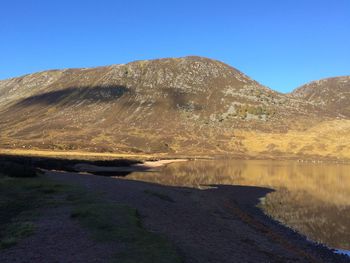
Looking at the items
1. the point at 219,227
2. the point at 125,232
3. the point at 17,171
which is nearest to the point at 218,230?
the point at 219,227

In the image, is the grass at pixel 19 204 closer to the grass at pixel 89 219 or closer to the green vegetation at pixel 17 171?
the grass at pixel 89 219

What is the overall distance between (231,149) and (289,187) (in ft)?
388

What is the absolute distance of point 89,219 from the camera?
2472cm

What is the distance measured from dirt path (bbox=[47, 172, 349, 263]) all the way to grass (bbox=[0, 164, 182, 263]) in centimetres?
139

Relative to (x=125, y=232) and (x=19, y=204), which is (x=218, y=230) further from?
(x=19, y=204)

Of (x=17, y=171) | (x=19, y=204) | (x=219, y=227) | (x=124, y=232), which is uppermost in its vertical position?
(x=17, y=171)

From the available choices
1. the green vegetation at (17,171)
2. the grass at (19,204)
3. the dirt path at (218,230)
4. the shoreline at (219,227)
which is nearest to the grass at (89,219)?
the grass at (19,204)

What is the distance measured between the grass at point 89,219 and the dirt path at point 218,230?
1.39 m

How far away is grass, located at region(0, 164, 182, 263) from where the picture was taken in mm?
18766

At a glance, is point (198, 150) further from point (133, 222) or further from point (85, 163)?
point (133, 222)

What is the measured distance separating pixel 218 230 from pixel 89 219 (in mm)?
8972

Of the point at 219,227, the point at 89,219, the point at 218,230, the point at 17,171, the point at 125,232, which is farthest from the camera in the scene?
the point at 17,171

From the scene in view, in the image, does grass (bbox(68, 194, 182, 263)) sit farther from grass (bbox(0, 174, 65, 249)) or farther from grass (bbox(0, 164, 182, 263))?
grass (bbox(0, 174, 65, 249))

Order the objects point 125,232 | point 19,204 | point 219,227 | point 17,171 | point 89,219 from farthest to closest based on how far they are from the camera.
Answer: point 17,171 → point 19,204 → point 219,227 → point 89,219 → point 125,232
